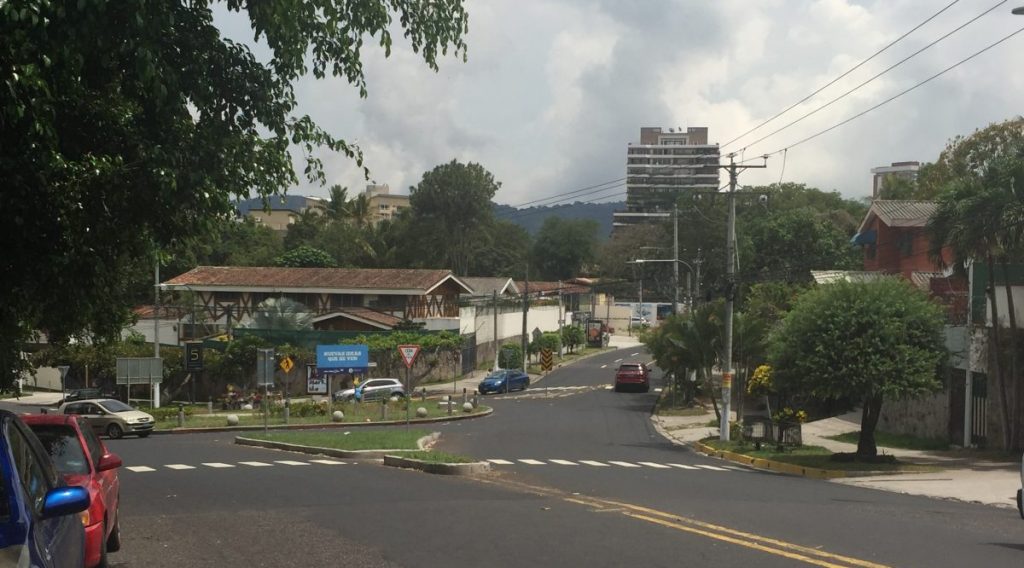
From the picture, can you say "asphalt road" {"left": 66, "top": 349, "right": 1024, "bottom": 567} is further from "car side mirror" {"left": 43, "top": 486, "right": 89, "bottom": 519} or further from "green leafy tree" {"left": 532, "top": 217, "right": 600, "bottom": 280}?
"green leafy tree" {"left": 532, "top": 217, "right": 600, "bottom": 280}

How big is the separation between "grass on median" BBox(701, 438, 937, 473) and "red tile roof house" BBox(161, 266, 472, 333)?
1495 inches

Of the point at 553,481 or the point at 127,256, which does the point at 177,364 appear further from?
the point at 127,256

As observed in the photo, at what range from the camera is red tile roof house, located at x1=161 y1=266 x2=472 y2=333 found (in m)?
69.9

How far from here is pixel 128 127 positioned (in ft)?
30.7

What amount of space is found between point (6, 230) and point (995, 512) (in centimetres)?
1580

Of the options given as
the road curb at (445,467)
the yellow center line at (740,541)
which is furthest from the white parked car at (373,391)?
the yellow center line at (740,541)

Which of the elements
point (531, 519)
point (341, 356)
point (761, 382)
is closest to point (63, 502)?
point (531, 519)

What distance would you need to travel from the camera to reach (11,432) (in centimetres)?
625

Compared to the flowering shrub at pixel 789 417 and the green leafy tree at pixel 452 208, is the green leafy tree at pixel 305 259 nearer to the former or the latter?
the green leafy tree at pixel 452 208

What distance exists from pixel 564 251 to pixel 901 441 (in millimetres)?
120319

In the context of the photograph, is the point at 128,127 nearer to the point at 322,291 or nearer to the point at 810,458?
the point at 810,458

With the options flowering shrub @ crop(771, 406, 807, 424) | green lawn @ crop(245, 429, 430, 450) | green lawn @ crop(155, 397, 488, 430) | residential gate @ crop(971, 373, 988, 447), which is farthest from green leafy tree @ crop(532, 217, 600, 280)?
residential gate @ crop(971, 373, 988, 447)

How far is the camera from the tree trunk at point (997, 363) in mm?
26984

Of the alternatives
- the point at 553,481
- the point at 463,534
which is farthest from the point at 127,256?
the point at 553,481
